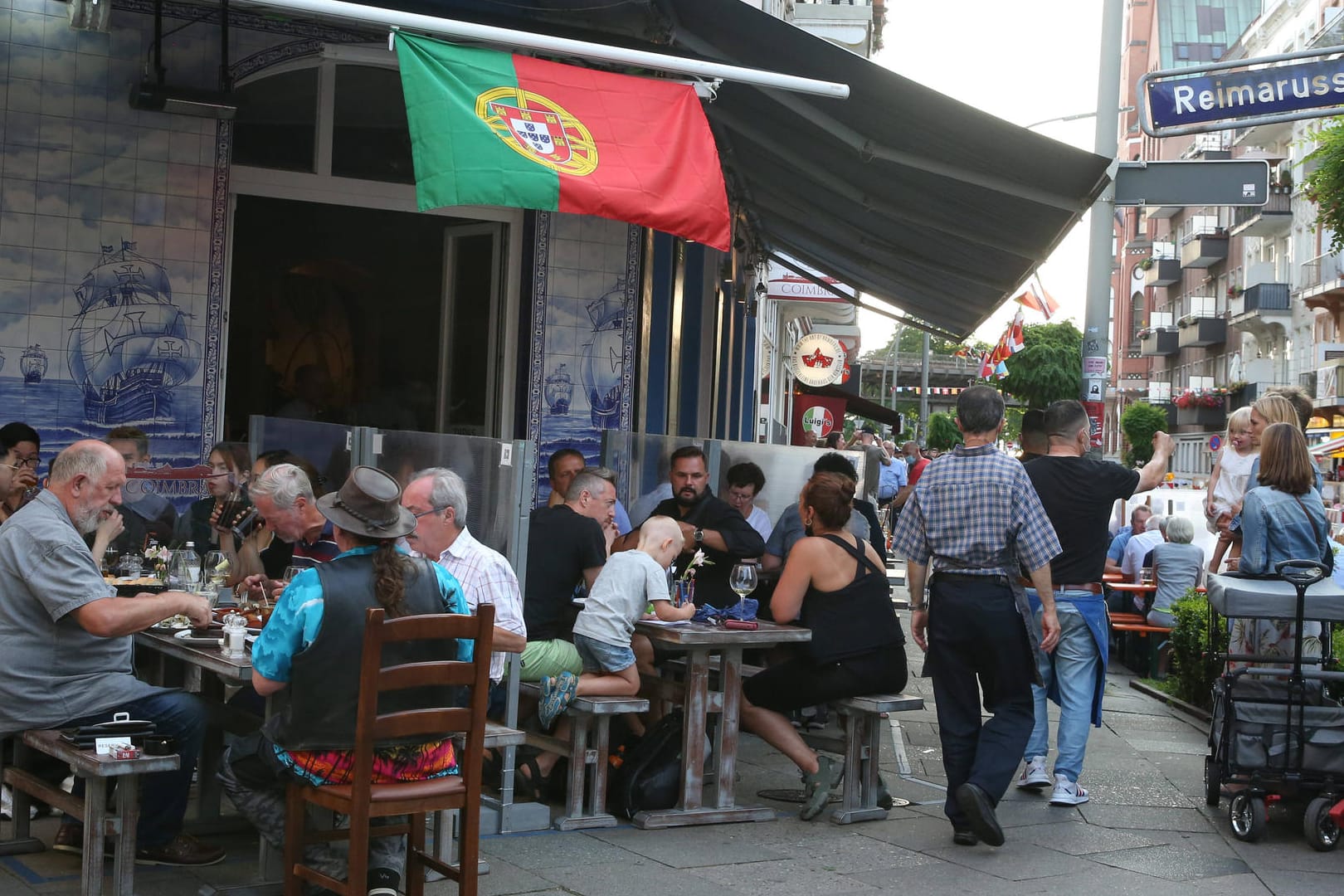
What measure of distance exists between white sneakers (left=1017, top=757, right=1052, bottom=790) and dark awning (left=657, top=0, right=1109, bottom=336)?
11.2 ft

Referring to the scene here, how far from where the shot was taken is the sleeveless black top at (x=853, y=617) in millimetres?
7230

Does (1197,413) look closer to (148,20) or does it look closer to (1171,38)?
(1171,38)

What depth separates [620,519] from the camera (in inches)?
378

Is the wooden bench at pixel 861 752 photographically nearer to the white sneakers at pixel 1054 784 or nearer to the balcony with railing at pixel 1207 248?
the white sneakers at pixel 1054 784

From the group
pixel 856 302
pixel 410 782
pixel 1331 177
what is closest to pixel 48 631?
pixel 410 782

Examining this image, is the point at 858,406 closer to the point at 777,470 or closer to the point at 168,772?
the point at 777,470

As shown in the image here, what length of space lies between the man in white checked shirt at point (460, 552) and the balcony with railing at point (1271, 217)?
4782cm

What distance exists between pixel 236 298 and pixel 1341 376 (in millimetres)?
41724

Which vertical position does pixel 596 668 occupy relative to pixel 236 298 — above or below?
below

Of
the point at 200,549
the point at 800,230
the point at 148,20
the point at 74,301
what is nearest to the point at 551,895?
the point at 200,549

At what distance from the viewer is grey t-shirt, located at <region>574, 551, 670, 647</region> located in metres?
7.02

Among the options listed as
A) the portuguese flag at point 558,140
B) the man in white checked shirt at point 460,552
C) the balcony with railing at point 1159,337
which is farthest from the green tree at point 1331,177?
the balcony with railing at point 1159,337

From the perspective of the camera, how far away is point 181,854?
19.1 ft

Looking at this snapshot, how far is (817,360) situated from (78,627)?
73.2 feet
